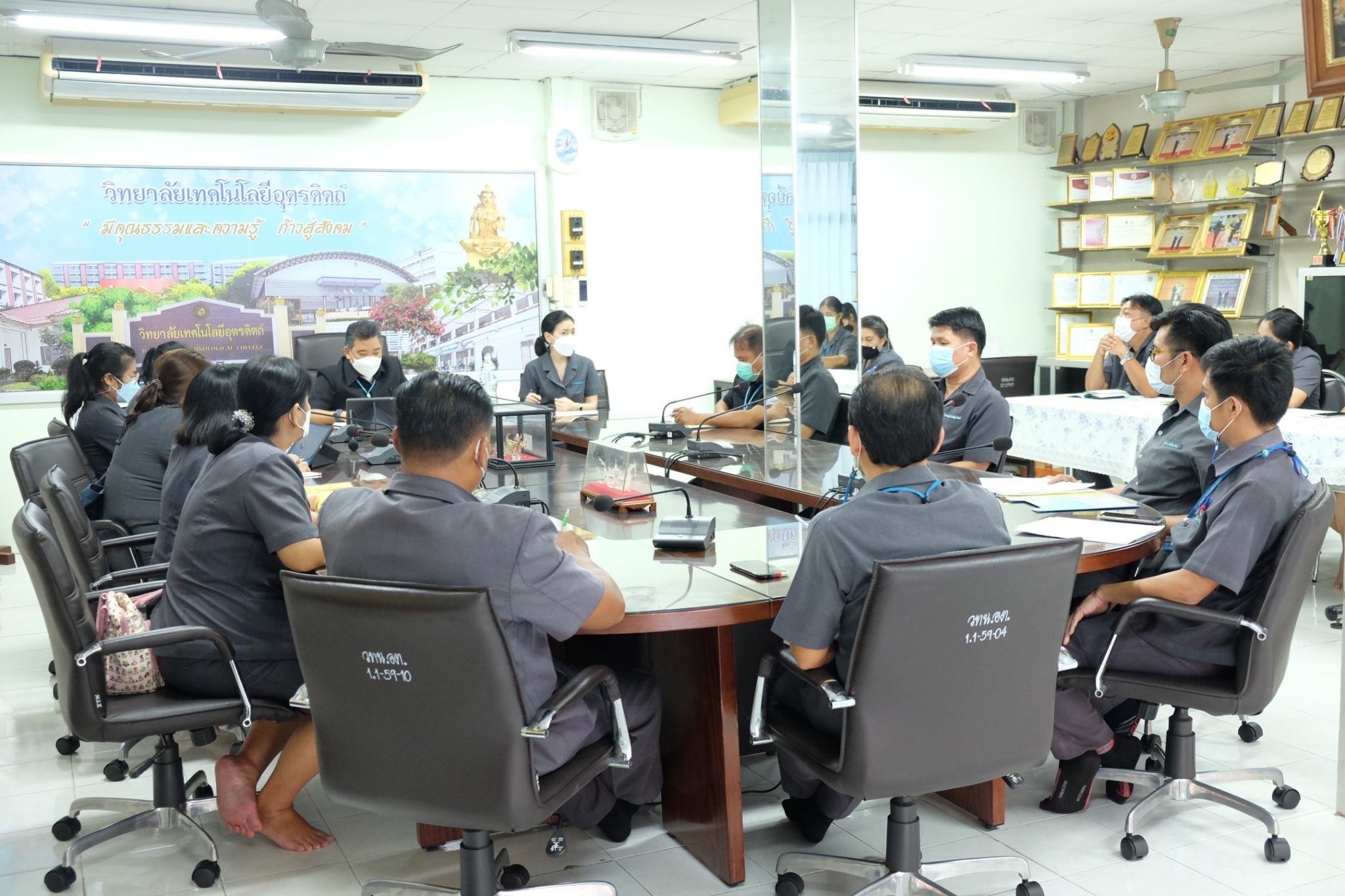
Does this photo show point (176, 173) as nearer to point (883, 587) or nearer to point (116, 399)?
point (116, 399)

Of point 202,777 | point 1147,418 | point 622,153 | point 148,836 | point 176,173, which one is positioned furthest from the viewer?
point 622,153

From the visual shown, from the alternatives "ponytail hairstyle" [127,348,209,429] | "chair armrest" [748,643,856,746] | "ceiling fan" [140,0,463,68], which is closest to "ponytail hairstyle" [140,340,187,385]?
"ponytail hairstyle" [127,348,209,429]

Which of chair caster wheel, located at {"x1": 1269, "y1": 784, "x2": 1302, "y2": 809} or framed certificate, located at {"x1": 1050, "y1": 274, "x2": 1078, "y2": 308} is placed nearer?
chair caster wheel, located at {"x1": 1269, "y1": 784, "x2": 1302, "y2": 809}

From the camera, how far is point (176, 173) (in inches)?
261

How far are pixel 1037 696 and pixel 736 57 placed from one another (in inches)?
211

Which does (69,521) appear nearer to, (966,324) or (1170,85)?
(966,324)

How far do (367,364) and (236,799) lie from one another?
3.00 meters

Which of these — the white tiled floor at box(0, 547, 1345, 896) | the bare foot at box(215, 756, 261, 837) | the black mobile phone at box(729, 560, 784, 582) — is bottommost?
the white tiled floor at box(0, 547, 1345, 896)

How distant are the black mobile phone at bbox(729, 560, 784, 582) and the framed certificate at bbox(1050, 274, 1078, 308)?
677cm

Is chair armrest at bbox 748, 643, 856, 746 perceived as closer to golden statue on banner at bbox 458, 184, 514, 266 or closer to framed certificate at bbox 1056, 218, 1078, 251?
golden statue on banner at bbox 458, 184, 514, 266

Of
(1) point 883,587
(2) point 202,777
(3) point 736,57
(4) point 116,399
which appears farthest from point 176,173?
(1) point 883,587

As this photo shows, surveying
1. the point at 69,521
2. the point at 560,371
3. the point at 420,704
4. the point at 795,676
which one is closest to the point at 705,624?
the point at 795,676

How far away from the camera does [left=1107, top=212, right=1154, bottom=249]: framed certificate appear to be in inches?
319

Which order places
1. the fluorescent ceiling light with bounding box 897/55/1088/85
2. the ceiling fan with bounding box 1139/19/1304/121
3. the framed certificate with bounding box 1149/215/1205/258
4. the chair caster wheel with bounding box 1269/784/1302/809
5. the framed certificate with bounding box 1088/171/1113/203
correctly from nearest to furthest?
the chair caster wheel with bounding box 1269/784/1302/809 → the ceiling fan with bounding box 1139/19/1304/121 → the fluorescent ceiling light with bounding box 897/55/1088/85 → the framed certificate with bounding box 1149/215/1205/258 → the framed certificate with bounding box 1088/171/1113/203
